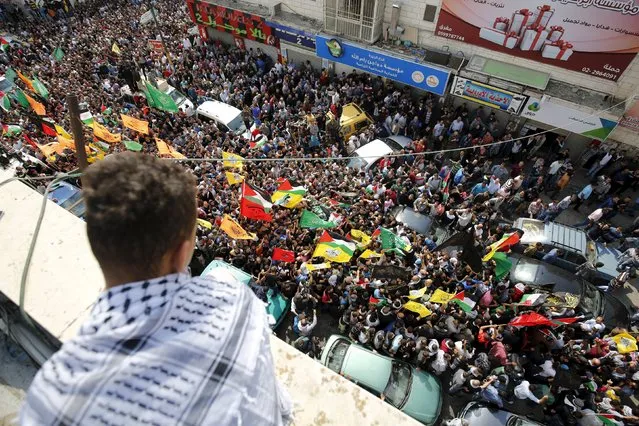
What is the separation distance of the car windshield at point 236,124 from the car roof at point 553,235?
12.5 metres

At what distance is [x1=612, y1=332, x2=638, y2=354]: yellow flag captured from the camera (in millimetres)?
8273

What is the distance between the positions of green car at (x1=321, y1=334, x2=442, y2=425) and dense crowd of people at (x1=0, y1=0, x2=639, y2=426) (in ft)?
1.34

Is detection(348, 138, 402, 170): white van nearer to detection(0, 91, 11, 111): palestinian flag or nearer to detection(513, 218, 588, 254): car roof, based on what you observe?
detection(513, 218, 588, 254): car roof

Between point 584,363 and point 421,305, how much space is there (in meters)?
4.12

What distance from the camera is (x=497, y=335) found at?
341 inches

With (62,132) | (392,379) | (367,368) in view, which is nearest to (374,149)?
(367,368)

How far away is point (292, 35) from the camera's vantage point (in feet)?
61.7

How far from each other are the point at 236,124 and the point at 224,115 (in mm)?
688

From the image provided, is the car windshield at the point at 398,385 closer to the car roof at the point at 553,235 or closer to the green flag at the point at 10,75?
the car roof at the point at 553,235

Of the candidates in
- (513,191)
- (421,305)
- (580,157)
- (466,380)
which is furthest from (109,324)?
(580,157)

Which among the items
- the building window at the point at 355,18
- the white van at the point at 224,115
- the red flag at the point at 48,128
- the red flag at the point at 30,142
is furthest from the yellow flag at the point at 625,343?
the red flag at the point at 30,142

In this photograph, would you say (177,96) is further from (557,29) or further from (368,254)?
(557,29)

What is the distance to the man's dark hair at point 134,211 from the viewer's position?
4.68 feet

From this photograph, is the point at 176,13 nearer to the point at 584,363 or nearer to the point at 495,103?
the point at 495,103
